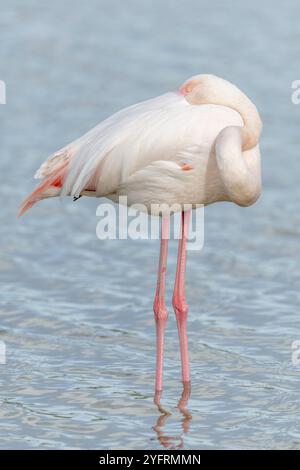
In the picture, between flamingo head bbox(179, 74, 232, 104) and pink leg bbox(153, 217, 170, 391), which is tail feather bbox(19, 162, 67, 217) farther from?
flamingo head bbox(179, 74, 232, 104)

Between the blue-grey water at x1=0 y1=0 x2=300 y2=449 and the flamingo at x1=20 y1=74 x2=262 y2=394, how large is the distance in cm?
52

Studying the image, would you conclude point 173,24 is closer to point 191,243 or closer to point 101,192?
point 191,243

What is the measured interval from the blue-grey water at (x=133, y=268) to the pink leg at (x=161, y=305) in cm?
14

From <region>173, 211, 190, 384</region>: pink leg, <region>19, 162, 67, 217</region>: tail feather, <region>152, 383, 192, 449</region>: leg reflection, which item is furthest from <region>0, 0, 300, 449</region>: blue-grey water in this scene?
<region>19, 162, 67, 217</region>: tail feather

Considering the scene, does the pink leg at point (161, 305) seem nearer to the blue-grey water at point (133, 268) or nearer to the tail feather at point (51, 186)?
the blue-grey water at point (133, 268)

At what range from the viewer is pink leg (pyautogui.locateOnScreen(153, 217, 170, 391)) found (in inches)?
275

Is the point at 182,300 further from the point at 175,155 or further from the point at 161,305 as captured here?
the point at 175,155

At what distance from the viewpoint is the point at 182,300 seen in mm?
7457

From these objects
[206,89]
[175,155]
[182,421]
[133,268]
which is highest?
[133,268]

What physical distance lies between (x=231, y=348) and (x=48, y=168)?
62.5 inches

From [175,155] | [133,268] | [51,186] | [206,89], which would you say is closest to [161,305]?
[51,186]

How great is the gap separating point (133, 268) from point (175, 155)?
8.90 ft

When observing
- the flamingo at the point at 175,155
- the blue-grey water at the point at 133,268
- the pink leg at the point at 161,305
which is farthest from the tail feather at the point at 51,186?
the blue-grey water at the point at 133,268
